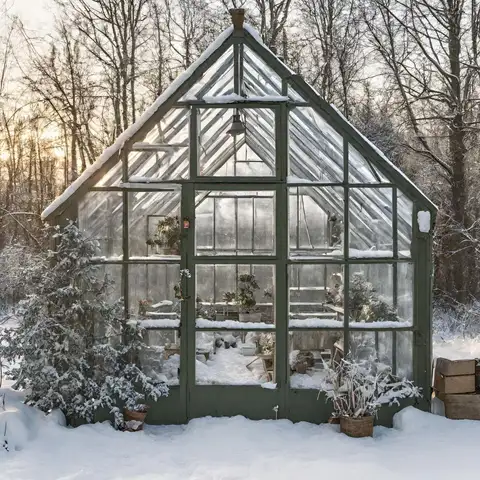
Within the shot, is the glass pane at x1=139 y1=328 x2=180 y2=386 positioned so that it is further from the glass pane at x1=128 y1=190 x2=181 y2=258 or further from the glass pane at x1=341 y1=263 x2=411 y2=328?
the glass pane at x1=341 y1=263 x2=411 y2=328

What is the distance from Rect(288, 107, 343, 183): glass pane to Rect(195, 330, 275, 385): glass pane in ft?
5.91

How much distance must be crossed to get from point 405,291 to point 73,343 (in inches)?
141

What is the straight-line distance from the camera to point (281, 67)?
6172mm

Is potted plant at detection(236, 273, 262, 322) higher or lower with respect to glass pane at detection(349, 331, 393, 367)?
higher

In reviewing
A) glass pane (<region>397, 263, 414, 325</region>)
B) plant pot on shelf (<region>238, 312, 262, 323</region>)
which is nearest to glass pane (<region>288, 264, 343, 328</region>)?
plant pot on shelf (<region>238, 312, 262, 323</region>)

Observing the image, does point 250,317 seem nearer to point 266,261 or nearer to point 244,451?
point 266,261

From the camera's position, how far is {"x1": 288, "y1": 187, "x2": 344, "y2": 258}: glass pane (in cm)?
648

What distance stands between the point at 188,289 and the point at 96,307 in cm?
98

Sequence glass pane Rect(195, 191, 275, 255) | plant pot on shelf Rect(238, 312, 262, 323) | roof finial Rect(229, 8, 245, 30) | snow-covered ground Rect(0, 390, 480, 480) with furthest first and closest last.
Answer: glass pane Rect(195, 191, 275, 255) → plant pot on shelf Rect(238, 312, 262, 323) → roof finial Rect(229, 8, 245, 30) → snow-covered ground Rect(0, 390, 480, 480)

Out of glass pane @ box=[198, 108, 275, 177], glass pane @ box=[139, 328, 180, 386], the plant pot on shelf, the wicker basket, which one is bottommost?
the wicker basket

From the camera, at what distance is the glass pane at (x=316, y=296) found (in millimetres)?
6320

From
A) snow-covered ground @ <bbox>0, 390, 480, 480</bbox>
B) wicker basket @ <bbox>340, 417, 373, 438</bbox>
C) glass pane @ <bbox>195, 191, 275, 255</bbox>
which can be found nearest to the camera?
snow-covered ground @ <bbox>0, 390, 480, 480</bbox>

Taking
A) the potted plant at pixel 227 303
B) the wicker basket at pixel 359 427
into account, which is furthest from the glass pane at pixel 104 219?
the wicker basket at pixel 359 427

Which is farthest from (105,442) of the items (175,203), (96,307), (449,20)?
(449,20)
